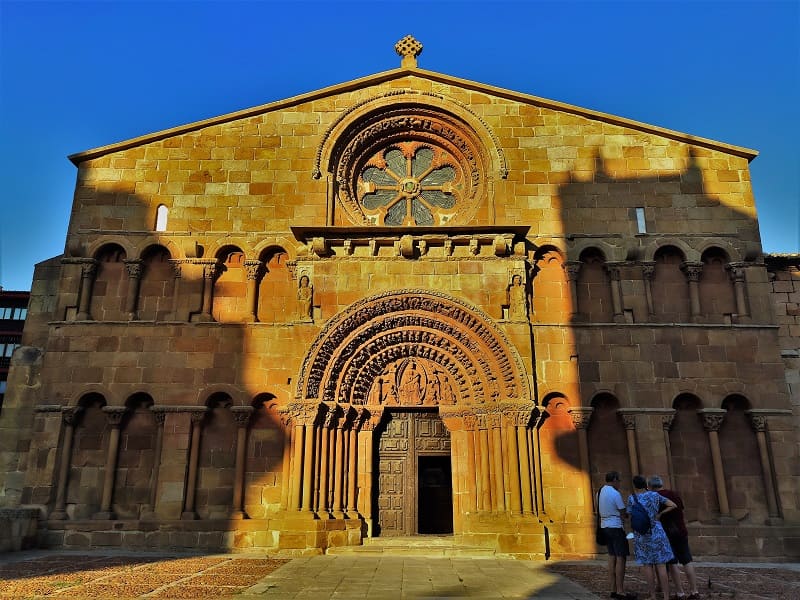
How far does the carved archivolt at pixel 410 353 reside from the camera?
1355 centimetres

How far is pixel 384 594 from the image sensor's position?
788 cm

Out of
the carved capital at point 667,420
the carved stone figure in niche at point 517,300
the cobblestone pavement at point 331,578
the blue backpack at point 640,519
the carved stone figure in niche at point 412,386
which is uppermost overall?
the carved stone figure in niche at point 517,300

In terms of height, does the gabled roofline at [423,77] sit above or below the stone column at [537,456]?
above

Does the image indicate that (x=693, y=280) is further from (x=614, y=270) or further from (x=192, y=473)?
(x=192, y=473)

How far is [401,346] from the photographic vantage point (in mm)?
14023

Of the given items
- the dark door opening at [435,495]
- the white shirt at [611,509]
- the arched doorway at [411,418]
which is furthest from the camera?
the dark door opening at [435,495]

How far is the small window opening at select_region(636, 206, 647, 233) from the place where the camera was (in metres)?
14.9

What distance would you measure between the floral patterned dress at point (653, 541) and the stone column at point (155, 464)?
395 inches

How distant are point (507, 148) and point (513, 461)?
788 cm

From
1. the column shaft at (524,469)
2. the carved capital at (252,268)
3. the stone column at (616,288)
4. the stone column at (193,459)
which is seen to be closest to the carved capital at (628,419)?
the stone column at (616,288)

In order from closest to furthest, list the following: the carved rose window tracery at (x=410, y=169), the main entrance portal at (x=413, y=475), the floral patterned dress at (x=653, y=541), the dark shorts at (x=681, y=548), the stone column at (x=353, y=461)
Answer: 1. the floral patterned dress at (x=653, y=541)
2. the dark shorts at (x=681, y=548)
3. the stone column at (x=353, y=461)
4. the main entrance portal at (x=413, y=475)
5. the carved rose window tracery at (x=410, y=169)

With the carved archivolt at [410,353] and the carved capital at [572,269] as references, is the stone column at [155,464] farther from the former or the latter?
the carved capital at [572,269]

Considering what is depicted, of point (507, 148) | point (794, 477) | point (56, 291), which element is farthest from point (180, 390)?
point (794, 477)

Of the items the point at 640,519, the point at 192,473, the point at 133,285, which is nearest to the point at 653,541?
the point at 640,519
